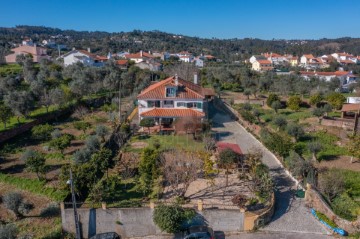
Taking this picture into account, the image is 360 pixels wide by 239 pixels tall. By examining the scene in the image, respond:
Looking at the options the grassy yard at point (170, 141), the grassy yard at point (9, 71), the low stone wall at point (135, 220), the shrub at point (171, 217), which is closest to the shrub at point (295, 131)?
the grassy yard at point (170, 141)

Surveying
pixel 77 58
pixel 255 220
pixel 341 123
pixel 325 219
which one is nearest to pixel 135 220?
pixel 255 220

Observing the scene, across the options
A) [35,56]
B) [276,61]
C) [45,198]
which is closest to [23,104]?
[45,198]

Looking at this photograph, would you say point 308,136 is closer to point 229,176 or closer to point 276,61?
point 229,176

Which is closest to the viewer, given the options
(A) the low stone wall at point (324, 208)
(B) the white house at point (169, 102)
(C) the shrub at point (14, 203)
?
(A) the low stone wall at point (324, 208)

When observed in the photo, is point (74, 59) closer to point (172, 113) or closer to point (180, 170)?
point (172, 113)

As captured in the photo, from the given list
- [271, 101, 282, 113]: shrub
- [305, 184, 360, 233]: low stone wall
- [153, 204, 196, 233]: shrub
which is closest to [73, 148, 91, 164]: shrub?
[153, 204, 196, 233]: shrub

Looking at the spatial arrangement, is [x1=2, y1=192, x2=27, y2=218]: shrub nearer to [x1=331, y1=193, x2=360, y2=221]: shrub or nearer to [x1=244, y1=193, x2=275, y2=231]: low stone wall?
[x1=244, y1=193, x2=275, y2=231]: low stone wall

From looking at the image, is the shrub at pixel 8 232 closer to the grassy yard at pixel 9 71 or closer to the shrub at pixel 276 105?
the shrub at pixel 276 105
